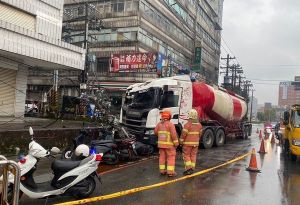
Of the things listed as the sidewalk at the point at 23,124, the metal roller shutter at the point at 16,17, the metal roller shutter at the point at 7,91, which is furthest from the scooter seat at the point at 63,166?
the metal roller shutter at the point at 7,91

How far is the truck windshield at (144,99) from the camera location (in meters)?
15.4

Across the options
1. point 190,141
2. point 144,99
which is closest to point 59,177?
point 190,141

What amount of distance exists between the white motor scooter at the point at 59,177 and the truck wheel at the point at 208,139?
1059 centimetres

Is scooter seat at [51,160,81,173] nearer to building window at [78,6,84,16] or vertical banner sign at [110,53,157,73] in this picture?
vertical banner sign at [110,53,157,73]

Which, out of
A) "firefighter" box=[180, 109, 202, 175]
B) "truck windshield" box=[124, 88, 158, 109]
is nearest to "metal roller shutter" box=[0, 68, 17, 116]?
"truck windshield" box=[124, 88, 158, 109]

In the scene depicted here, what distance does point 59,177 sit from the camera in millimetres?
6930

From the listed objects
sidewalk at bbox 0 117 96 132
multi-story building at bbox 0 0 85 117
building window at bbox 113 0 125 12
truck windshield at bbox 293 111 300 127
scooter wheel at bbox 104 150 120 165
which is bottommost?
scooter wheel at bbox 104 150 120 165

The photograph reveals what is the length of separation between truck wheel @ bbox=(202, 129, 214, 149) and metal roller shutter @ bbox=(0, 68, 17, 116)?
948 centimetres

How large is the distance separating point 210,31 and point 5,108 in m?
65.7

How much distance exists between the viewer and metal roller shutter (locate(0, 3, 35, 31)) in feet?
55.0

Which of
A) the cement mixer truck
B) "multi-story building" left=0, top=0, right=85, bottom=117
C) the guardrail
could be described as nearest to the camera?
the guardrail

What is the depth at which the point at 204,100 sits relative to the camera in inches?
688

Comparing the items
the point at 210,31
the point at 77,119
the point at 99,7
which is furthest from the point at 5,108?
the point at 210,31

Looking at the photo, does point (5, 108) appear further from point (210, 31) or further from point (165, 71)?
point (210, 31)
